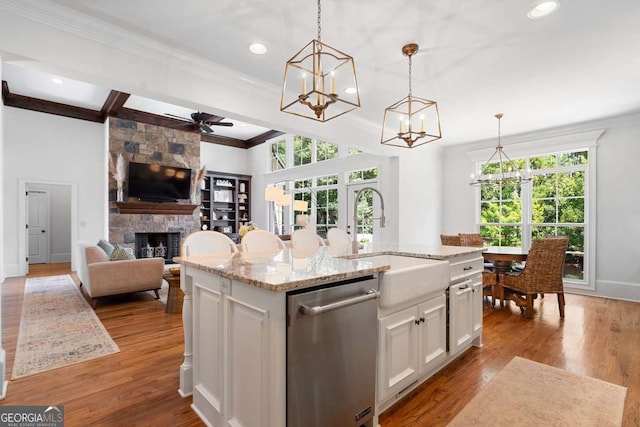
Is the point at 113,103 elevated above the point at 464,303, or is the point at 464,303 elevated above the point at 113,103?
the point at 113,103

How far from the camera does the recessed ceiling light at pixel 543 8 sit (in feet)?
7.78

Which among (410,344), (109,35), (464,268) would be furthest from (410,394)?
(109,35)

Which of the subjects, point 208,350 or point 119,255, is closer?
point 208,350

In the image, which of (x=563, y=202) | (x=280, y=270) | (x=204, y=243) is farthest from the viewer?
(x=563, y=202)

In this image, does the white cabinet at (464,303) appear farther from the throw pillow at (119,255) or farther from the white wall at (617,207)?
the throw pillow at (119,255)

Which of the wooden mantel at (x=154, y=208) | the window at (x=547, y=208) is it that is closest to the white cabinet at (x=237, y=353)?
the window at (x=547, y=208)

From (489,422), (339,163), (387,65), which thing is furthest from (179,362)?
(339,163)

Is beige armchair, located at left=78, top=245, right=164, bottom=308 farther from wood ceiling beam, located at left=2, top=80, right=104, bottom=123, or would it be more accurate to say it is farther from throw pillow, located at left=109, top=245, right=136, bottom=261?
wood ceiling beam, located at left=2, top=80, right=104, bottom=123

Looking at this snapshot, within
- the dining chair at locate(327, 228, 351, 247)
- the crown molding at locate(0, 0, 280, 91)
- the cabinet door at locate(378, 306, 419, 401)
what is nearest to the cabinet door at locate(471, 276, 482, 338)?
the cabinet door at locate(378, 306, 419, 401)

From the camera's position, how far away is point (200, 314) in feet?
6.19

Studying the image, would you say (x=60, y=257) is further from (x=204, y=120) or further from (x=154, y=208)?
(x=204, y=120)

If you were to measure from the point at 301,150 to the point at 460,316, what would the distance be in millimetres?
6746

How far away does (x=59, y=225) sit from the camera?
8.88m

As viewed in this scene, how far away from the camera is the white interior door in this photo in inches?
333
